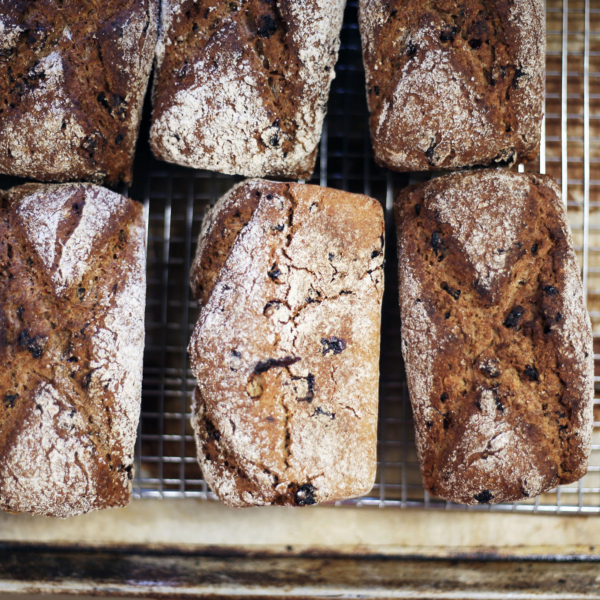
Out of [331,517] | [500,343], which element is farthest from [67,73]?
[331,517]

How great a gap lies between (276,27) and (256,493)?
61.1 inches

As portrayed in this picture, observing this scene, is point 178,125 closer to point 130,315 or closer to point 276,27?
point 276,27

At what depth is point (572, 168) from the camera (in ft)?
6.42

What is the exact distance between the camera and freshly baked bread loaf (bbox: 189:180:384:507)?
1.44 m

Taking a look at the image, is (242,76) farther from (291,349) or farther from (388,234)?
(291,349)

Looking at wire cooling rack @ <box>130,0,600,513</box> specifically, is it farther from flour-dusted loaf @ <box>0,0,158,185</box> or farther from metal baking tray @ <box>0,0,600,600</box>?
flour-dusted loaf @ <box>0,0,158,185</box>

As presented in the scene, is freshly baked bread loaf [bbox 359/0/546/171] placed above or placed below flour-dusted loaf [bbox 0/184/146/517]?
above

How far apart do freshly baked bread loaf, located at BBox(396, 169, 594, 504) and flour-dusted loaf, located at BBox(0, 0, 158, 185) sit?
115 cm

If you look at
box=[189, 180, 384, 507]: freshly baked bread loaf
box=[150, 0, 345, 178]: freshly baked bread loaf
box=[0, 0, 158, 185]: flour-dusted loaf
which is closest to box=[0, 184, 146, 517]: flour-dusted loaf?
box=[0, 0, 158, 185]: flour-dusted loaf

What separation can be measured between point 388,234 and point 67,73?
4.24 ft

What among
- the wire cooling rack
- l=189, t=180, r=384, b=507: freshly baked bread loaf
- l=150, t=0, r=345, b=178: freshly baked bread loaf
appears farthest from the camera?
the wire cooling rack

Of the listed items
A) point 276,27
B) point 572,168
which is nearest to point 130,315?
point 276,27

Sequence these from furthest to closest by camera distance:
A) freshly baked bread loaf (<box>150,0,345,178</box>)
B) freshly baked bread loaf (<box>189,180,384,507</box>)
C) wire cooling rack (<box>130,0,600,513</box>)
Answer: wire cooling rack (<box>130,0,600,513</box>) < freshly baked bread loaf (<box>150,0,345,178</box>) < freshly baked bread loaf (<box>189,180,384,507</box>)

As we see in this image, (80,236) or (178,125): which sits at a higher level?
(178,125)
